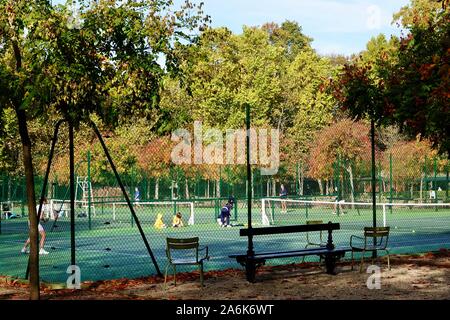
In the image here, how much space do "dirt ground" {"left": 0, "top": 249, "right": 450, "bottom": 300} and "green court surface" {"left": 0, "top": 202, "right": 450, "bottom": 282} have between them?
2.03 metres

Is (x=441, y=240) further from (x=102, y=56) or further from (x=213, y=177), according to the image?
(x=213, y=177)

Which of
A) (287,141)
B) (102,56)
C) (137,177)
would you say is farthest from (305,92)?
(102,56)

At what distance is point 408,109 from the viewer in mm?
18297

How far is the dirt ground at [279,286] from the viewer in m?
13.9

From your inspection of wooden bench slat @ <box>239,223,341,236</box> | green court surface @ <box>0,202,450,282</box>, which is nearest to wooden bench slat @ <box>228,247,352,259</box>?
wooden bench slat @ <box>239,223,341,236</box>

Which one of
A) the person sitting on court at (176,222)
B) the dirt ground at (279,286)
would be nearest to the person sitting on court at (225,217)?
the person sitting on court at (176,222)

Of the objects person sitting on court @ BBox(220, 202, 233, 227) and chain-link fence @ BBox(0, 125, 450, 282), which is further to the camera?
person sitting on court @ BBox(220, 202, 233, 227)

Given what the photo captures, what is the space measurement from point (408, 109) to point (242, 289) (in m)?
5.84

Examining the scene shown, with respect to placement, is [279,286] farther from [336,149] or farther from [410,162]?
[336,149]

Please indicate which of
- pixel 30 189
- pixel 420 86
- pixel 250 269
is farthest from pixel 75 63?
pixel 420 86

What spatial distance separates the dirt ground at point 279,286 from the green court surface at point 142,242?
80.0 inches

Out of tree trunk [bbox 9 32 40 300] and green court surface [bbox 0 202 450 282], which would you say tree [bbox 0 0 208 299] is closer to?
tree trunk [bbox 9 32 40 300]

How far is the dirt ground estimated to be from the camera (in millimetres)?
13906

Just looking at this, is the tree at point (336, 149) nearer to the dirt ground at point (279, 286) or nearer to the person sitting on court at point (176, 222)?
the person sitting on court at point (176, 222)
